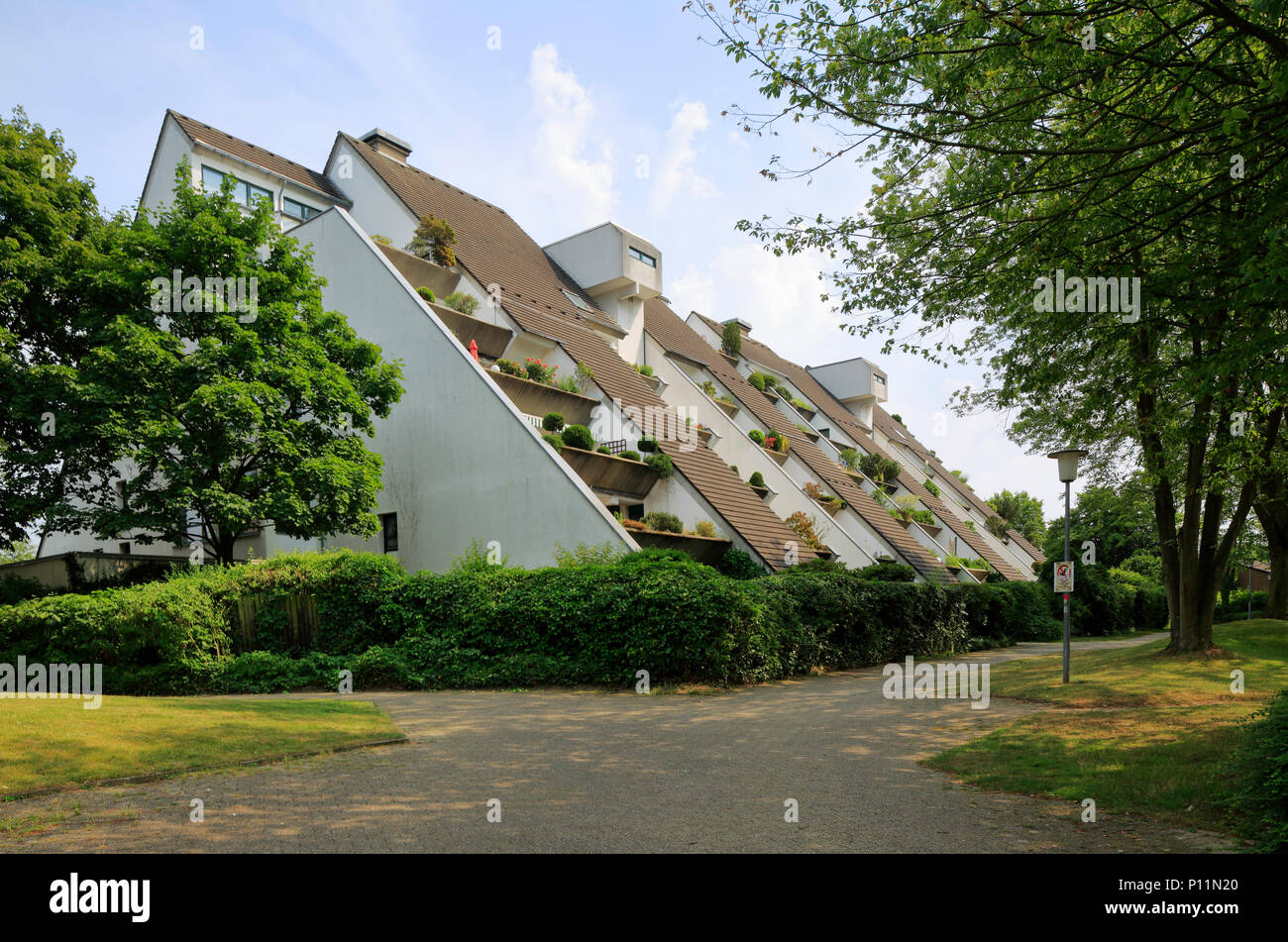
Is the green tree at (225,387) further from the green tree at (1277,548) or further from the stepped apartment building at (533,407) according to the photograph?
the green tree at (1277,548)

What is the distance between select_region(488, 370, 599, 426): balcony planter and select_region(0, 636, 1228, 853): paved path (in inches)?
522

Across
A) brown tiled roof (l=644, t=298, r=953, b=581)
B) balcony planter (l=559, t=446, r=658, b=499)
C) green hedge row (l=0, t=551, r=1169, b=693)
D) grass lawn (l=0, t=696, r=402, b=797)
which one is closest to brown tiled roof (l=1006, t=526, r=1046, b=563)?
brown tiled roof (l=644, t=298, r=953, b=581)

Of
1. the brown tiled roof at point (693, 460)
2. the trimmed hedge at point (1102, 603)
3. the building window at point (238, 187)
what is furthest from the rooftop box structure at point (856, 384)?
the building window at point (238, 187)

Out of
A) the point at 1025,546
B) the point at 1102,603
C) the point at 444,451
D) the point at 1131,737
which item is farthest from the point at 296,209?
the point at 1025,546

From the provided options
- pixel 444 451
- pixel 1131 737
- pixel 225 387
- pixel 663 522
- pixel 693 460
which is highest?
pixel 225 387

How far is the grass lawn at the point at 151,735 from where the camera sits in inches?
294

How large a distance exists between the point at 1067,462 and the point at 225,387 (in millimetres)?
17583

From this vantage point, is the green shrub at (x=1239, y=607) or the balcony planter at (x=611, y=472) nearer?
the balcony planter at (x=611, y=472)

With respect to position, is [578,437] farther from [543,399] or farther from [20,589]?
[20,589]

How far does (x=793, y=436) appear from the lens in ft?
116

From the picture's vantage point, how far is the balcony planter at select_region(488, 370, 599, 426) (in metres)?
22.9

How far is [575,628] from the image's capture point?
1518cm

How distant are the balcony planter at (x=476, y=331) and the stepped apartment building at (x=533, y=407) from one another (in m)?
0.06
